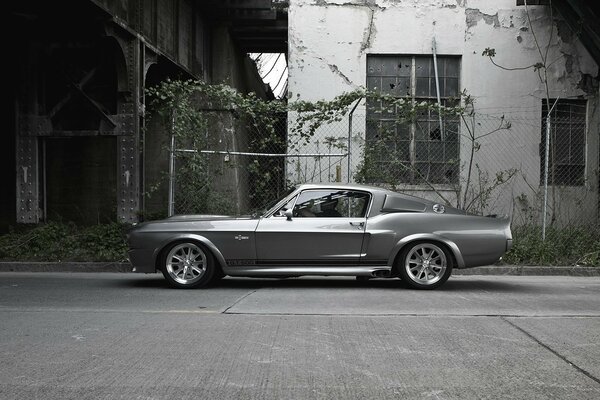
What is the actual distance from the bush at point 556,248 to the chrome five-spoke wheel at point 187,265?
565 cm

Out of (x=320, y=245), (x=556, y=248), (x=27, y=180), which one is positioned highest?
(x=27, y=180)

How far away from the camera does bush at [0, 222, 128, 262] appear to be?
1104 centimetres

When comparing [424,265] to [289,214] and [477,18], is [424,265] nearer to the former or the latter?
[289,214]

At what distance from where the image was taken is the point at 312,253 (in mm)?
8117

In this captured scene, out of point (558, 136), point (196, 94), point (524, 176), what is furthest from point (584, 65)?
point (196, 94)

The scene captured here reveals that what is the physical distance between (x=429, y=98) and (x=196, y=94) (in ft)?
19.3

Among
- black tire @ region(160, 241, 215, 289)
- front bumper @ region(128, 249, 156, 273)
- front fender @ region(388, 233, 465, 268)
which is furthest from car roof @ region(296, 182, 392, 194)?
front bumper @ region(128, 249, 156, 273)

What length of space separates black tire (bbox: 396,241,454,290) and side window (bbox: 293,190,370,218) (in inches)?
31.7

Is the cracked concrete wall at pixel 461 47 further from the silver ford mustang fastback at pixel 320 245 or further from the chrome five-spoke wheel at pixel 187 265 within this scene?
the chrome five-spoke wheel at pixel 187 265

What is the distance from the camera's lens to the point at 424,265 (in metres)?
8.18

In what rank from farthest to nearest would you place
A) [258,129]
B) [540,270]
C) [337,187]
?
[258,129] → [540,270] → [337,187]

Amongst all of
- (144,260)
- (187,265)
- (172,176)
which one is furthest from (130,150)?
(187,265)

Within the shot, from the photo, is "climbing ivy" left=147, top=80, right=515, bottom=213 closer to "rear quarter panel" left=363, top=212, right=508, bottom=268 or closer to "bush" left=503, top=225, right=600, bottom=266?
"bush" left=503, top=225, right=600, bottom=266

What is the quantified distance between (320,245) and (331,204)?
0.62 m
